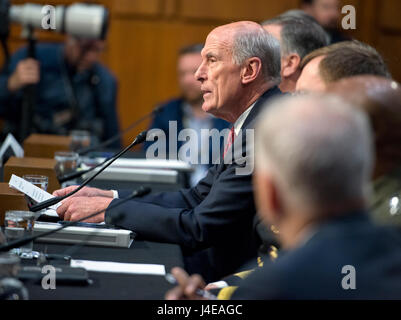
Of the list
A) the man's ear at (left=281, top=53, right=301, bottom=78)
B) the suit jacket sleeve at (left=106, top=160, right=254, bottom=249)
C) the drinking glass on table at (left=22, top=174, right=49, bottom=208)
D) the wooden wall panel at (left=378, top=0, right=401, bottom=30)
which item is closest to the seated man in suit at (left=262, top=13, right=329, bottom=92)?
the man's ear at (left=281, top=53, right=301, bottom=78)

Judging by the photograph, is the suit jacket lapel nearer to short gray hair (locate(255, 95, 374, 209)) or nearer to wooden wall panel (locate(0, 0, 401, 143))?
short gray hair (locate(255, 95, 374, 209))

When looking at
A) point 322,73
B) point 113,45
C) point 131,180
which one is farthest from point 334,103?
point 113,45

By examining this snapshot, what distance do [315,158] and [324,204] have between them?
0.27ft

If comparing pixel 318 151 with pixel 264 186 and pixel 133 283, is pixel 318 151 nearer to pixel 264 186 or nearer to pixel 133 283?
pixel 264 186

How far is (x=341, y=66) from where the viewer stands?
2.18 metres

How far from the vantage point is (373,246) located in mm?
1156

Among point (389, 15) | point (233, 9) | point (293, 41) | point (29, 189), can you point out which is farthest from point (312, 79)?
point (389, 15)

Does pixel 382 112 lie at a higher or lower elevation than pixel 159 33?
lower

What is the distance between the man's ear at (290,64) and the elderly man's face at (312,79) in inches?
31.3

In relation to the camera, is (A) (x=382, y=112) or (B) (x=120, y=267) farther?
(B) (x=120, y=267)

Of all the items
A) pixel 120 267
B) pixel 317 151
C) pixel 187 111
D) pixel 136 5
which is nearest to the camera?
pixel 317 151

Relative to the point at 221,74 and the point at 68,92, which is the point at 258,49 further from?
the point at 68,92

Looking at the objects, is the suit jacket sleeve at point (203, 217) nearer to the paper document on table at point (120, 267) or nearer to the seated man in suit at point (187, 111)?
the paper document on table at point (120, 267)

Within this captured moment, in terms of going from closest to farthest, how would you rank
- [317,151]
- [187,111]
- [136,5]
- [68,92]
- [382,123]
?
[317,151] < [382,123] < [187,111] < [68,92] < [136,5]
